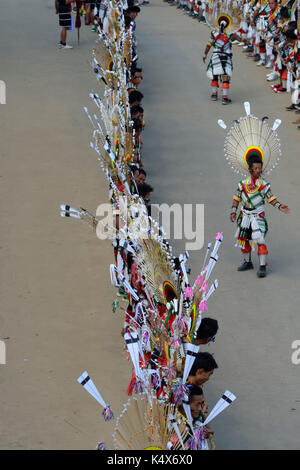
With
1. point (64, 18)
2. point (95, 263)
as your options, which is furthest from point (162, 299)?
point (64, 18)

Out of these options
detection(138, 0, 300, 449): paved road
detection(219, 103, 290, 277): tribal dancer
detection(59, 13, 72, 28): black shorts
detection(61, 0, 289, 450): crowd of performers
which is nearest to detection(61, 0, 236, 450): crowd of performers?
detection(61, 0, 289, 450): crowd of performers

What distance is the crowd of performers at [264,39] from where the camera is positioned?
1229 centimetres

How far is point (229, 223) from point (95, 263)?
60.3 inches

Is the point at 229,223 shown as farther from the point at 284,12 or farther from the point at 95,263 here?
the point at 284,12

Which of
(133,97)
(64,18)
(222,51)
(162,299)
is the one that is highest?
(162,299)

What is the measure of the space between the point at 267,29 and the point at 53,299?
7480 millimetres

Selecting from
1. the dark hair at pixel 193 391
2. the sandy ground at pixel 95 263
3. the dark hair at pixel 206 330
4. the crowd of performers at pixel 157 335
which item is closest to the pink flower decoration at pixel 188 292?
the crowd of performers at pixel 157 335

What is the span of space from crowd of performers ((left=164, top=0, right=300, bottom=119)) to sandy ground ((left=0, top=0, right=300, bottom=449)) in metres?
0.31

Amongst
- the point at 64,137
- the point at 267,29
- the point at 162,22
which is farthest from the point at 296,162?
the point at 162,22

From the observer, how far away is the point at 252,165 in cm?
779

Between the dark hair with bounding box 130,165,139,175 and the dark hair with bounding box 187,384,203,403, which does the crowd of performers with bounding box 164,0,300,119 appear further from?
the dark hair with bounding box 187,384,203,403

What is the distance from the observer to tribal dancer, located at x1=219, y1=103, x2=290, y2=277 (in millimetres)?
7855

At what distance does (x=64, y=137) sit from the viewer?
1153 centimetres

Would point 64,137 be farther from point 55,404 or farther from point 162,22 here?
point 162,22
